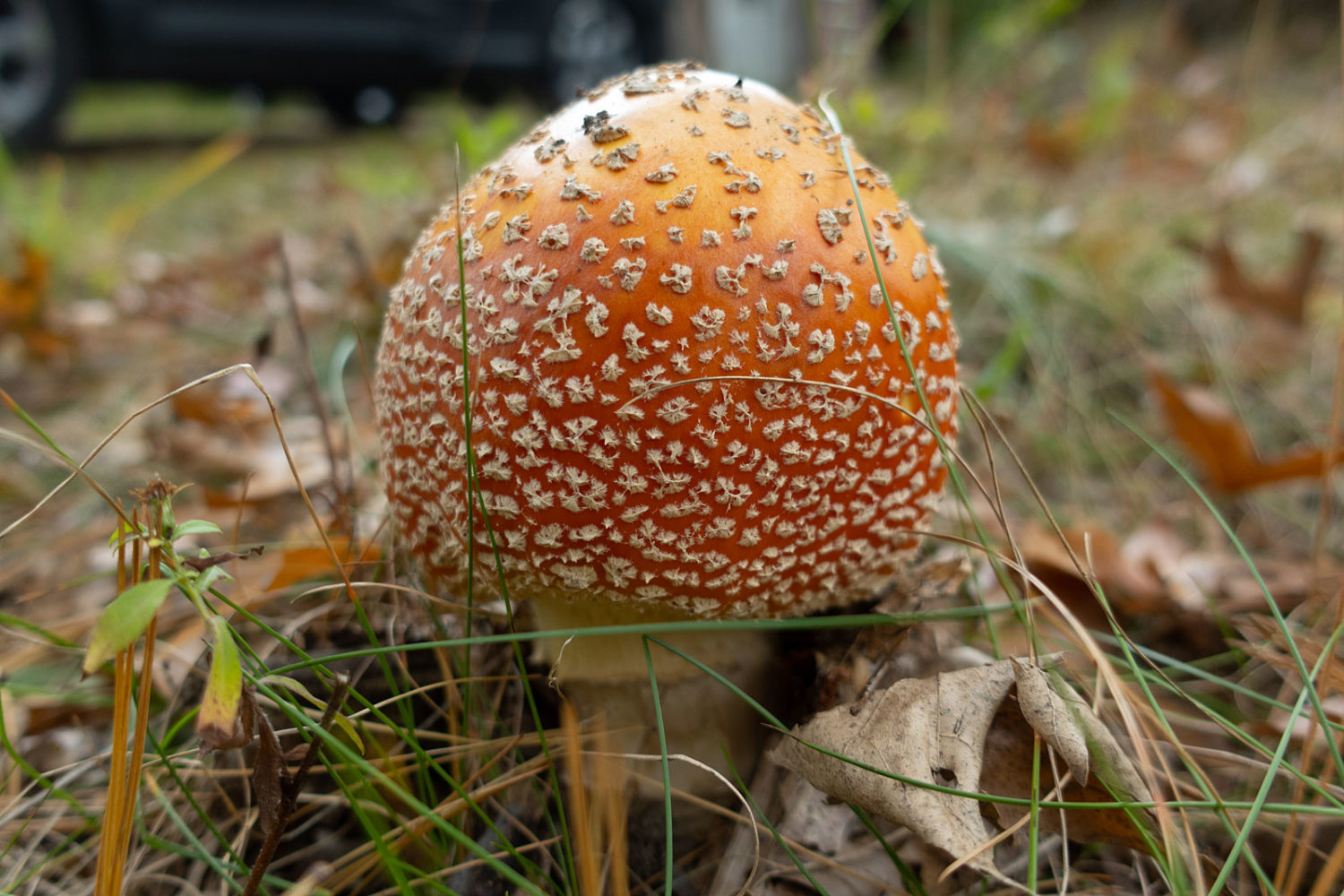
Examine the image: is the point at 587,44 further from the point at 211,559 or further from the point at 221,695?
the point at 221,695

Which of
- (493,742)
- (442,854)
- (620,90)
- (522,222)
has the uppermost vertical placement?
(620,90)

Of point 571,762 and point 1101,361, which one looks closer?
point 571,762

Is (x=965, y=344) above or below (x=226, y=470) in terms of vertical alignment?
above

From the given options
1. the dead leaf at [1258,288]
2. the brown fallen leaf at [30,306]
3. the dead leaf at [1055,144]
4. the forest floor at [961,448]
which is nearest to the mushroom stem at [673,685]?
the forest floor at [961,448]

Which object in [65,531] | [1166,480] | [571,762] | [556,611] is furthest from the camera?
[1166,480]

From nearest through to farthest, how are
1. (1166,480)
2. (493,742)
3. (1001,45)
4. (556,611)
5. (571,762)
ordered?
1. (571,762)
2. (493,742)
3. (556,611)
4. (1166,480)
5. (1001,45)

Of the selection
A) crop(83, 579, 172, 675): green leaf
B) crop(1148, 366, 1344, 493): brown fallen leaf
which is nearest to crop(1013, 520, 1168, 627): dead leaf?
crop(1148, 366, 1344, 493): brown fallen leaf

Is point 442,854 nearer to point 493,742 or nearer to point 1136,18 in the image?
point 493,742

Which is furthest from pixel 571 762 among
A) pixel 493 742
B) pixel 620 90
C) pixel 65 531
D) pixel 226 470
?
pixel 65 531
